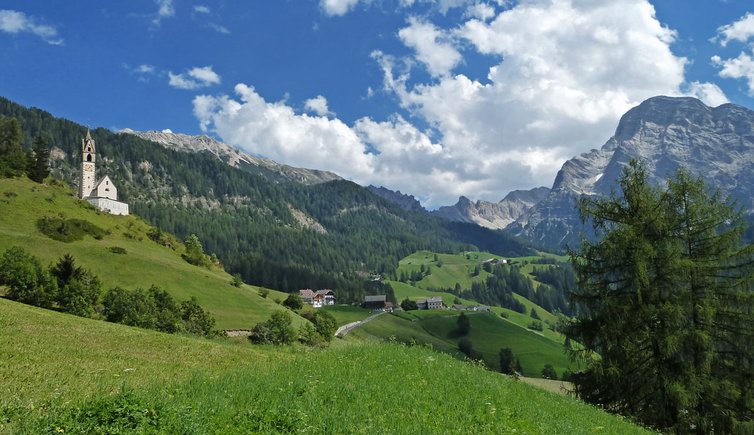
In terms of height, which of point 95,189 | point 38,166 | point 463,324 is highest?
point 38,166

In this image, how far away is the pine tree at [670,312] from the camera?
2430cm

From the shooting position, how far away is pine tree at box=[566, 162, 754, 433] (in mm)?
24297

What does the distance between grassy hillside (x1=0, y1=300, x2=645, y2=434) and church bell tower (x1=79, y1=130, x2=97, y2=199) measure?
505ft

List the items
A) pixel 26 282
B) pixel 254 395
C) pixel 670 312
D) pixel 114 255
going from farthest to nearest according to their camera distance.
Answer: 1. pixel 114 255
2. pixel 26 282
3. pixel 670 312
4. pixel 254 395

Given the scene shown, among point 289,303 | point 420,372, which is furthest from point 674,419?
point 289,303

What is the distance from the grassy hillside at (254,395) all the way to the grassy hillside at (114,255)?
65.5 metres

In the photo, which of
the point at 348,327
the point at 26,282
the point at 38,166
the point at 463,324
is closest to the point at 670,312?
the point at 26,282

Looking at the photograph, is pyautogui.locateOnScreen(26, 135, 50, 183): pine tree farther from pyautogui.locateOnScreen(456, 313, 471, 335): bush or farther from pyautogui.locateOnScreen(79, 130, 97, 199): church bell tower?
pyautogui.locateOnScreen(456, 313, 471, 335): bush

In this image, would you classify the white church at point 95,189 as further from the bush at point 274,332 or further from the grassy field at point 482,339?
the bush at point 274,332

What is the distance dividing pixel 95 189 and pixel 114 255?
248 ft

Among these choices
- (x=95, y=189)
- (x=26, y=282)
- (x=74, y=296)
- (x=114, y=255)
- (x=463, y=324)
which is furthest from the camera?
(x=463, y=324)

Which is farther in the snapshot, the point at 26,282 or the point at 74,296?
the point at 74,296

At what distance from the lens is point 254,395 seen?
1223 cm

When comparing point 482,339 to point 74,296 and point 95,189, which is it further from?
point 74,296
